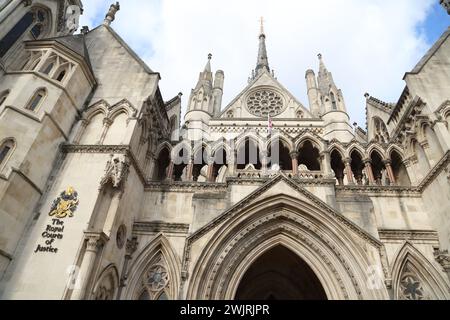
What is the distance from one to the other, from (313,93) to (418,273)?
929 inches

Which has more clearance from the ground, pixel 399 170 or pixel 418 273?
pixel 399 170

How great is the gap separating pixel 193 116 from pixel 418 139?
17142 millimetres

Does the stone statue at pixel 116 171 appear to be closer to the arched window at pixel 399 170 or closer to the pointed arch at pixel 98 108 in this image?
the pointed arch at pixel 98 108

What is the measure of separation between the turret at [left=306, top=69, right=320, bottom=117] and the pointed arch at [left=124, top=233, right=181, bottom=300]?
21.3 m

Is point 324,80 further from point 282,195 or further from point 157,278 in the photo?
point 157,278

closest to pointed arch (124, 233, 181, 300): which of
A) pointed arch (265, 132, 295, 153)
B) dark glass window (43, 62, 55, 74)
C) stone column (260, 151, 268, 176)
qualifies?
stone column (260, 151, 268, 176)

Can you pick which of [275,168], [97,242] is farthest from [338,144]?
[97,242]

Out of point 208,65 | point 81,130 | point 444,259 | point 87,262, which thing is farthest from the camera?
point 208,65

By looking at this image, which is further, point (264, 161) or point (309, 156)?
point (309, 156)

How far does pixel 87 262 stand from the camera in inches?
386

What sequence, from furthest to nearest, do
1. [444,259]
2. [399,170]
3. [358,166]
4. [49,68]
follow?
[358,166] → [399,170] → [49,68] → [444,259]

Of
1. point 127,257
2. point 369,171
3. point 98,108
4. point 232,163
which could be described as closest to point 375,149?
point 369,171

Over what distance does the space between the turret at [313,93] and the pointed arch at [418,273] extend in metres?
18.8

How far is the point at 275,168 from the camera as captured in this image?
52.1 ft
